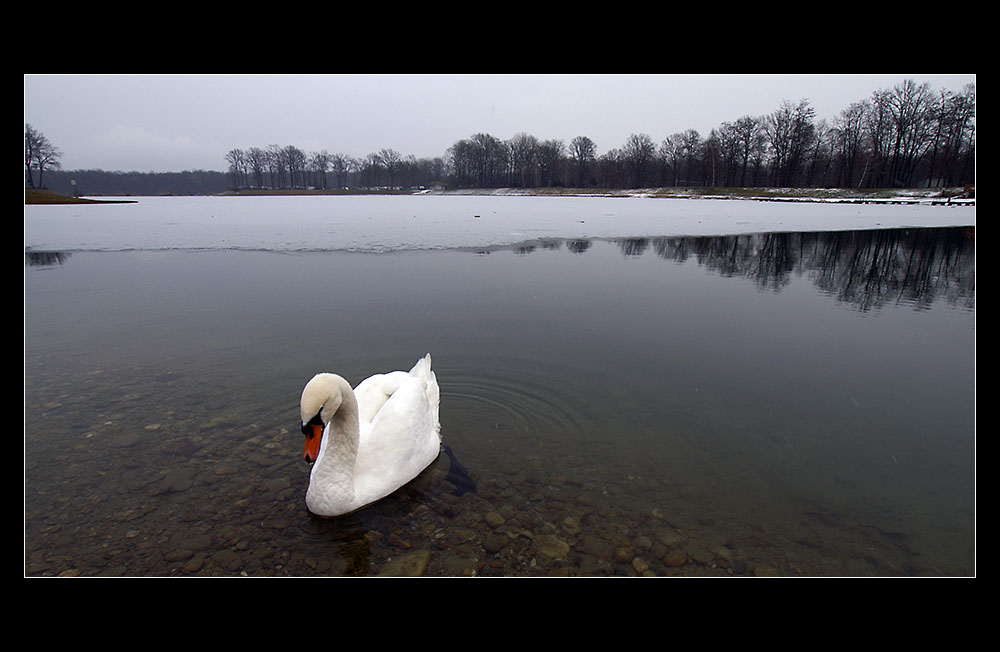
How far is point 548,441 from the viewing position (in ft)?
18.9

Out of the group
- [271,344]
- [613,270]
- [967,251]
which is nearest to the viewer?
[271,344]

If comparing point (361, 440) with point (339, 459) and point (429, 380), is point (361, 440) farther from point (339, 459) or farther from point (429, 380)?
point (429, 380)

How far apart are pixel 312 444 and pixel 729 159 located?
94.3 meters

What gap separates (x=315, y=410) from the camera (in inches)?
158

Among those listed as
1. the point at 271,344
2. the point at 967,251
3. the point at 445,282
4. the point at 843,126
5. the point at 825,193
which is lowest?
the point at 271,344

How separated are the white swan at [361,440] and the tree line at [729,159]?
161 feet

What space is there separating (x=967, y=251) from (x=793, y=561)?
21260 mm

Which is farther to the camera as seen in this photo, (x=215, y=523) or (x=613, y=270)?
(x=613, y=270)

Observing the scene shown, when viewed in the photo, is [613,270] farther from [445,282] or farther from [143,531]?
[143,531]

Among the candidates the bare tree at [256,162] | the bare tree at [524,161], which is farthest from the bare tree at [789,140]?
the bare tree at [256,162]

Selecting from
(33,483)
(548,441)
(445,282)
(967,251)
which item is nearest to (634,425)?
(548,441)

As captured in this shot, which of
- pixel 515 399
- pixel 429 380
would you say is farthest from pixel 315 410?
pixel 515 399

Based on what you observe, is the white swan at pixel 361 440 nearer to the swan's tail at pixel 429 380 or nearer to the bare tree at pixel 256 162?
the swan's tail at pixel 429 380

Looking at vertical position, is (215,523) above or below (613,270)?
below
